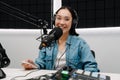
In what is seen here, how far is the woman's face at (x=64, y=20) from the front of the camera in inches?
76.6

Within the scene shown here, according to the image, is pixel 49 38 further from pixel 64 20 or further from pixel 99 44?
pixel 99 44

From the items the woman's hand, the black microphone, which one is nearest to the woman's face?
the woman's hand

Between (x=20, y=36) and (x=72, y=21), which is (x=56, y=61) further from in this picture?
(x=20, y=36)

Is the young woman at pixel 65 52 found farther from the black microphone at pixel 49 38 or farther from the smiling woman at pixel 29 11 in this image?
the smiling woman at pixel 29 11

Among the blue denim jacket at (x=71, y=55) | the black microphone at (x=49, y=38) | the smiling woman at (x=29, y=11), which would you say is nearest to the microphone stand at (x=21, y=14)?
the black microphone at (x=49, y=38)

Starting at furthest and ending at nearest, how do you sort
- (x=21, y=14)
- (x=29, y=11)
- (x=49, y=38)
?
(x=29, y=11), (x=21, y=14), (x=49, y=38)

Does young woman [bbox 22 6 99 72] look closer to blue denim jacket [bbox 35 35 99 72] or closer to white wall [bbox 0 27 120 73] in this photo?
blue denim jacket [bbox 35 35 99 72]

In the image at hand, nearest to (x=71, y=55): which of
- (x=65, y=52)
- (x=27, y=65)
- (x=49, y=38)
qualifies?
(x=65, y=52)

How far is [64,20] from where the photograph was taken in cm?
196

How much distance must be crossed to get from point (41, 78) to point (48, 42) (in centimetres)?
30

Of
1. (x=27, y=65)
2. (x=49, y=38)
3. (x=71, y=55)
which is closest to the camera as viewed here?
(x=49, y=38)

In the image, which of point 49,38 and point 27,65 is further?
point 27,65

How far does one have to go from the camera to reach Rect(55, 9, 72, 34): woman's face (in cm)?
195

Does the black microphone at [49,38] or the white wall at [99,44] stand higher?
the black microphone at [49,38]
